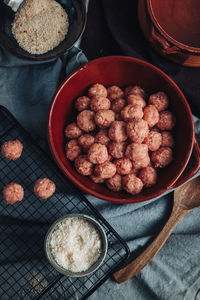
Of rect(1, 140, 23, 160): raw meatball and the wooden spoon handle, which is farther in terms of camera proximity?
the wooden spoon handle

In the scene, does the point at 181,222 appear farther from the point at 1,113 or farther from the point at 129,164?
the point at 1,113

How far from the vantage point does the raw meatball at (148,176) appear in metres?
1.61

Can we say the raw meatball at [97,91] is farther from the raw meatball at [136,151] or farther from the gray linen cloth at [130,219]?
the raw meatball at [136,151]

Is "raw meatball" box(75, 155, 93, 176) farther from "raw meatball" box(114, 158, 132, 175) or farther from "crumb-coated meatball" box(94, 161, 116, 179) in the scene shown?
"raw meatball" box(114, 158, 132, 175)

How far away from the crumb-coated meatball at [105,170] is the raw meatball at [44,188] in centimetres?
34

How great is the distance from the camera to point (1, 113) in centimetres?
193

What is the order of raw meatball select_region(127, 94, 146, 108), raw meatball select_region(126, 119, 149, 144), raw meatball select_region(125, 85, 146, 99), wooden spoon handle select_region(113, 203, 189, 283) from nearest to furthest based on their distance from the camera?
raw meatball select_region(126, 119, 149, 144) < raw meatball select_region(127, 94, 146, 108) < raw meatball select_region(125, 85, 146, 99) < wooden spoon handle select_region(113, 203, 189, 283)

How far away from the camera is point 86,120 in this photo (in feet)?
5.46

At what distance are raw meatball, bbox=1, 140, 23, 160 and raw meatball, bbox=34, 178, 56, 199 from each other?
0.21 m

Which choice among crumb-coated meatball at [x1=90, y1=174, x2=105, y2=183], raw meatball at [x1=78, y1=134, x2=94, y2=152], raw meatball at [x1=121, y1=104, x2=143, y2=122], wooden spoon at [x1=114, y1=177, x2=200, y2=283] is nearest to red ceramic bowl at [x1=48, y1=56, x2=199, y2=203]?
crumb-coated meatball at [x1=90, y1=174, x2=105, y2=183]

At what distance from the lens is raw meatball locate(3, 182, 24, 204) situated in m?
1.77

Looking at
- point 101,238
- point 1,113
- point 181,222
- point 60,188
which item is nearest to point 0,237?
point 60,188

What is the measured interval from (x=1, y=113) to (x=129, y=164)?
92 cm

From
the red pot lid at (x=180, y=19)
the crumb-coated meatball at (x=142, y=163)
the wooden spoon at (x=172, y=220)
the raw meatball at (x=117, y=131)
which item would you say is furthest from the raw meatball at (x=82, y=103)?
the wooden spoon at (x=172, y=220)
